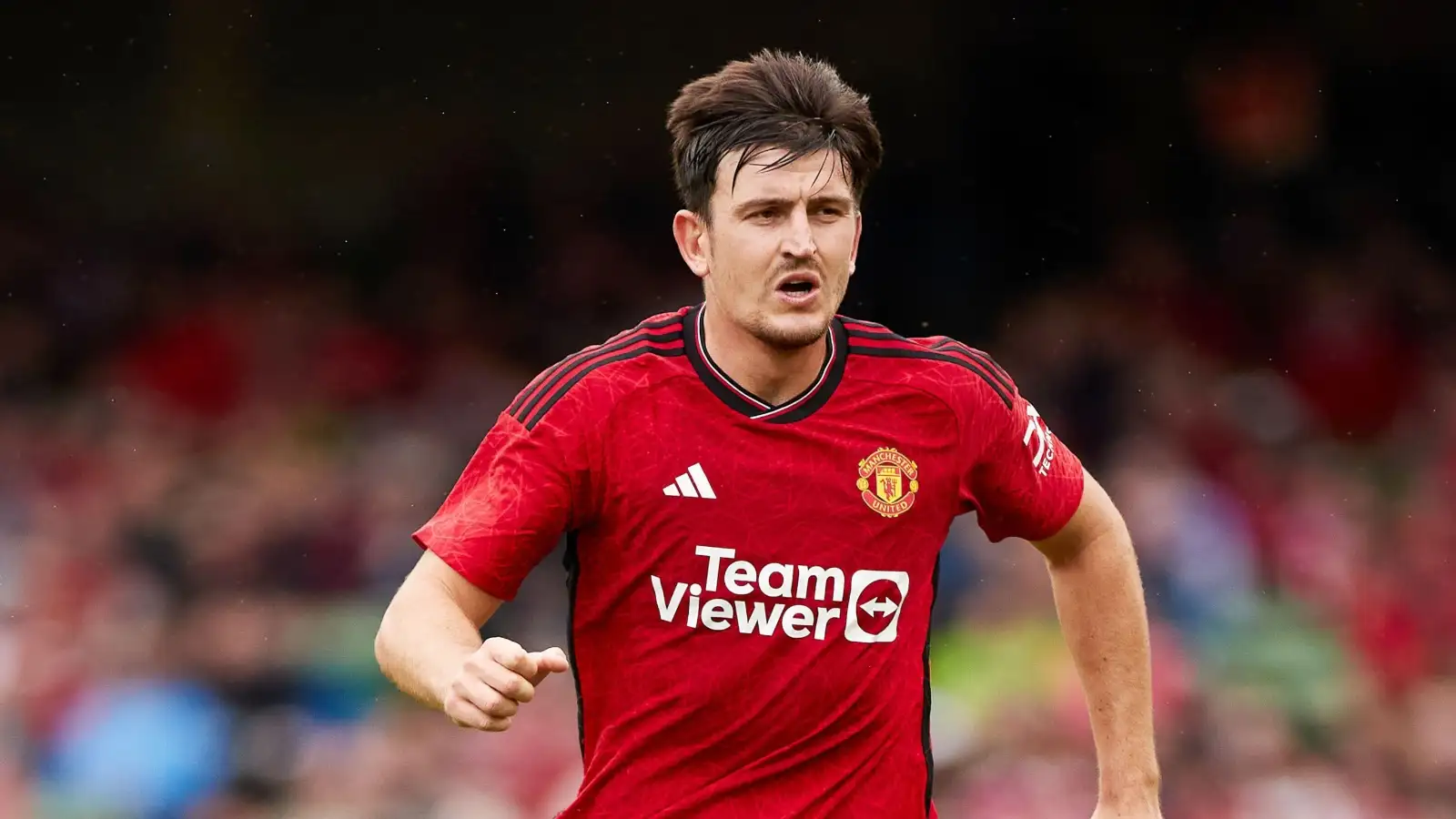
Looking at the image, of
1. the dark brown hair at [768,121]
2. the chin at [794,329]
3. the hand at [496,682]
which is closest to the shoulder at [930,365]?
the chin at [794,329]

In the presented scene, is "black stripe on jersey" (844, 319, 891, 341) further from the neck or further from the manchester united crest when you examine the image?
the manchester united crest

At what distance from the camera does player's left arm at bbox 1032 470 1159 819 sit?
14.0 feet

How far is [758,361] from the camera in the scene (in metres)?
3.95

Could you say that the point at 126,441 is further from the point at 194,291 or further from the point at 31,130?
the point at 31,130

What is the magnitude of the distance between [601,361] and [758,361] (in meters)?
0.31

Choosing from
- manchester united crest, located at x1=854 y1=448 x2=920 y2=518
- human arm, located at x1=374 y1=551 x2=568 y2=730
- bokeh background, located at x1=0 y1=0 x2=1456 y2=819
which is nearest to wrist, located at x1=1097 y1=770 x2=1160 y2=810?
manchester united crest, located at x1=854 y1=448 x2=920 y2=518

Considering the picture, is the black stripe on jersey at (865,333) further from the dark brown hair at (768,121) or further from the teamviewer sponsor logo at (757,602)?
the teamviewer sponsor logo at (757,602)

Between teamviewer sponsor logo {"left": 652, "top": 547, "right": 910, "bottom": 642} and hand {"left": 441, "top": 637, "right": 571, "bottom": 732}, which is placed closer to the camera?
hand {"left": 441, "top": 637, "right": 571, "bottom": 732}

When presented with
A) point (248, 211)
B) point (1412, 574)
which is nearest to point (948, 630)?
point (1412, 574)

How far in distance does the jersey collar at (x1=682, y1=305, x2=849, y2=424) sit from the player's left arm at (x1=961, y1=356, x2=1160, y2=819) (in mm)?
344

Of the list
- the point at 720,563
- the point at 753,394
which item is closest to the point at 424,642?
the point at 720,563

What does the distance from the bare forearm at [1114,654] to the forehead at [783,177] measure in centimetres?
103

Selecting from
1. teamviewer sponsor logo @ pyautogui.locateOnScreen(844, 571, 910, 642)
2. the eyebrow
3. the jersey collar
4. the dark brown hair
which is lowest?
teamviewer sponsor logo @ pyautogui.locateOnScreen(844, 571, 910, 642)

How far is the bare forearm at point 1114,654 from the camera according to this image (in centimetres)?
429
